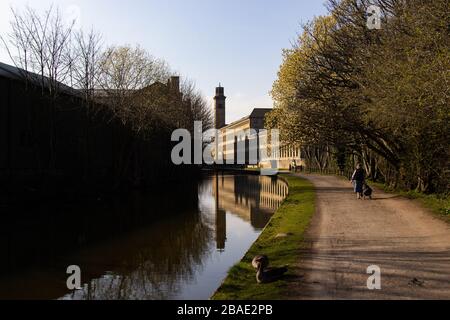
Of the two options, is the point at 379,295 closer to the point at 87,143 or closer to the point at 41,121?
the point at 41,121

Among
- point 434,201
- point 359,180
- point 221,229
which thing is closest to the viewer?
point 221,229

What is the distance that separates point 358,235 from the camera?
12109 millimetres

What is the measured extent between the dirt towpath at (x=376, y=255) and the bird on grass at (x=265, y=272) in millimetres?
372

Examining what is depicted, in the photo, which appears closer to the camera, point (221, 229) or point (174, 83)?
point (221, 229)

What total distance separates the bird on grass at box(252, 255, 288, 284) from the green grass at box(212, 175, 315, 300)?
0.13 meters

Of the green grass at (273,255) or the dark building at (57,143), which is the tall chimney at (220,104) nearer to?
the dark building at (57,143)

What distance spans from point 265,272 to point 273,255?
216 centimetres

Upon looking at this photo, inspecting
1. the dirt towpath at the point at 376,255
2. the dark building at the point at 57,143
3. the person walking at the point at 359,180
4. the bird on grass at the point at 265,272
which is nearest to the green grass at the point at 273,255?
the bird on grass at the point at 265,272

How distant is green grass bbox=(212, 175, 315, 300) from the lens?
7380 millimetres

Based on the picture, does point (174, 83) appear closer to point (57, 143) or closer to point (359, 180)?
point (57, 143)

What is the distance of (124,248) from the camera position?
14.0 m

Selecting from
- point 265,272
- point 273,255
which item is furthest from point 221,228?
point 265,272

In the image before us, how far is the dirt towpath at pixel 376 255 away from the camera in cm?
717
